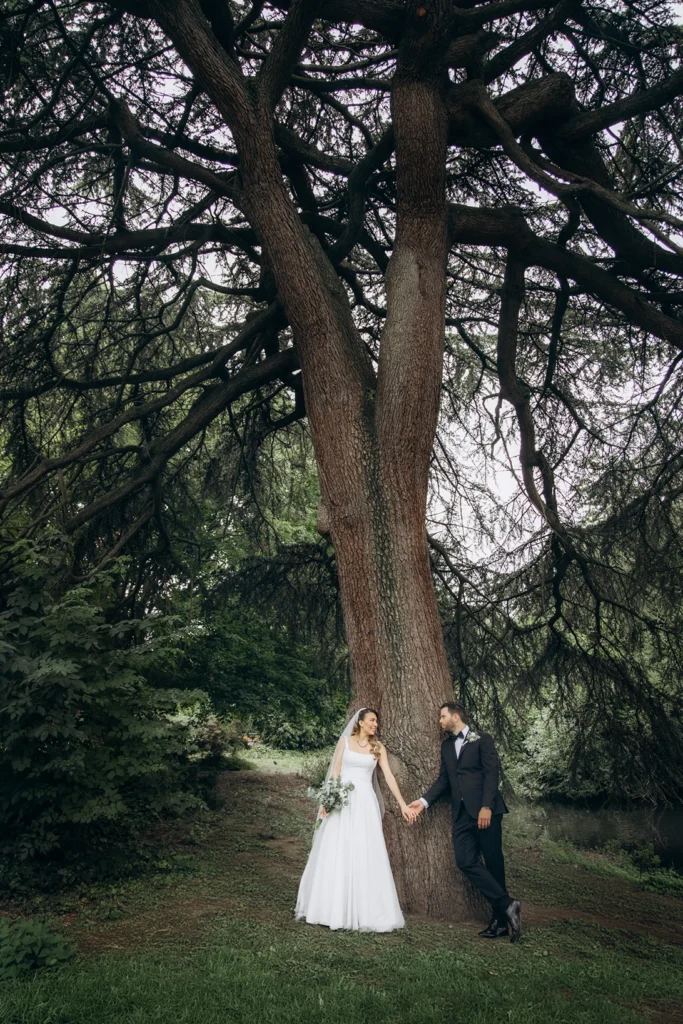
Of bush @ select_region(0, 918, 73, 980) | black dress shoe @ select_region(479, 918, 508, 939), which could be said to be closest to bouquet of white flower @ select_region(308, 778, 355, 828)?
black dress shoe @ select_region(479, 918, 508, 939)

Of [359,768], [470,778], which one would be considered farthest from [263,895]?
[470,778]

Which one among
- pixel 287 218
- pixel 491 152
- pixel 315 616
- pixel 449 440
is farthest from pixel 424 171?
pixel 315 616

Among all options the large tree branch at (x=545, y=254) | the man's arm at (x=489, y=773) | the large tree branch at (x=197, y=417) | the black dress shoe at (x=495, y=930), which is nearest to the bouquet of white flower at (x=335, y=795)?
the man's arm at (x=489, y=773)

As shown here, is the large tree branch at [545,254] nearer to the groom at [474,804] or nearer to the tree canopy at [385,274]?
the tree canopy at [385,274]

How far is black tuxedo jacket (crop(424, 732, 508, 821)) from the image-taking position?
577 centimetres

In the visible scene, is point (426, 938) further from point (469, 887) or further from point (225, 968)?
point (225, 968)

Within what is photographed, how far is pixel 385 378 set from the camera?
699cm

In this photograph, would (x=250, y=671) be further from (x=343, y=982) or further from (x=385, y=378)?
(x=343, y=982)

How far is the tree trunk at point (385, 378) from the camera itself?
248 inches

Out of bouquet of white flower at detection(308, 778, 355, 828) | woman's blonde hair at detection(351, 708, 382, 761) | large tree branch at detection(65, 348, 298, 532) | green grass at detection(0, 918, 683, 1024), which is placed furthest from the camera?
large tree branch at detection(65, 348, 298, 532)

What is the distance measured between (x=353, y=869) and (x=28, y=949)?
7.37 feet

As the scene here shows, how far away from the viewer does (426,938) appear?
5211 mm

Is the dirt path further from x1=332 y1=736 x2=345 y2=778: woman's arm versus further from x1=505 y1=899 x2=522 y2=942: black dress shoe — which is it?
x1=332 y1=736 x2=345 y2=778: woman's arm

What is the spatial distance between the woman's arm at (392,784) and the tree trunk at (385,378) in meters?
0.08
